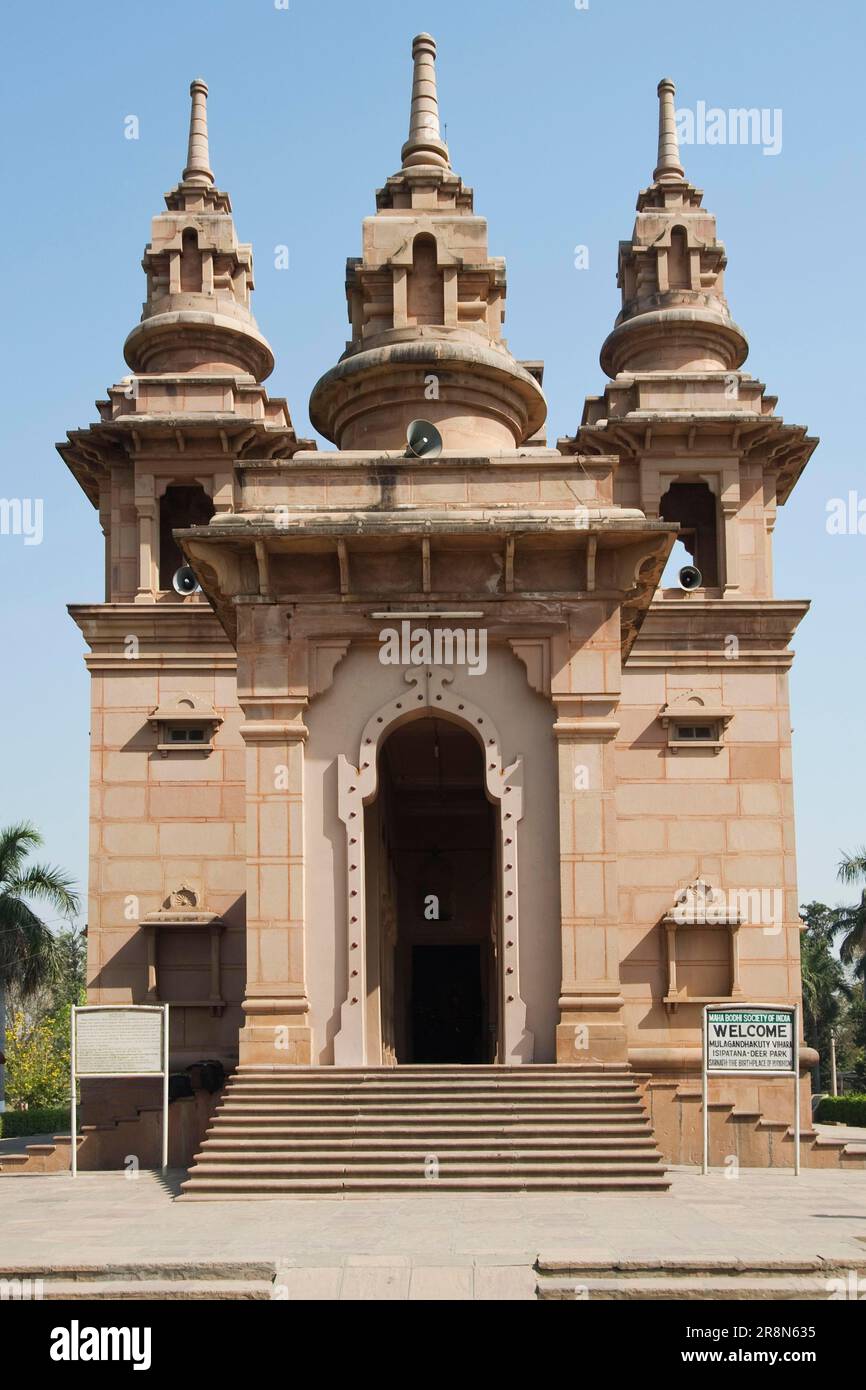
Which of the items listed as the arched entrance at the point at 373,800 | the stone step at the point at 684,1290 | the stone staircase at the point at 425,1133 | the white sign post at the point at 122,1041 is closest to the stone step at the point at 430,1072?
the stone staircase at the point at 425,1133

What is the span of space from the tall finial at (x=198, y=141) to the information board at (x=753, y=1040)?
86.5 ft

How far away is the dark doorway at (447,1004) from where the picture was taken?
33.8 meters

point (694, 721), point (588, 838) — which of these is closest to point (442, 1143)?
point (588, 838)

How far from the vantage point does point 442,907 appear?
113 feet

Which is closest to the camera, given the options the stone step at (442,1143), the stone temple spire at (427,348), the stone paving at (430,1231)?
the stone paving at (430,1231)

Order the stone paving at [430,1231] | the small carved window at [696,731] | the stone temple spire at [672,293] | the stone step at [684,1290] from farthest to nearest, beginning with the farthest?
the stone temple spire at [672,293] < the small carved window at [696,731] < the stone paving at [430,1231] < the stone step at [684,1290]

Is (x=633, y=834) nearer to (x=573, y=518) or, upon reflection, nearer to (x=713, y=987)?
(x=713, y=987)

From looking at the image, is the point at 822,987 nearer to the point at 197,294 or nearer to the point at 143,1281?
the point at 197,294

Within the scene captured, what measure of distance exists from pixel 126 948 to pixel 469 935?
712 centimetres

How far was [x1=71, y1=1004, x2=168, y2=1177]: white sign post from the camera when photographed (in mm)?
22609

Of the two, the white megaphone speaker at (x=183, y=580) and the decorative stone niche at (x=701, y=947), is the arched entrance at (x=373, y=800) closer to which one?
the decorative stone niche at (x=701, y=947)

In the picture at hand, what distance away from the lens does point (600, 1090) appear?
71.4 feet

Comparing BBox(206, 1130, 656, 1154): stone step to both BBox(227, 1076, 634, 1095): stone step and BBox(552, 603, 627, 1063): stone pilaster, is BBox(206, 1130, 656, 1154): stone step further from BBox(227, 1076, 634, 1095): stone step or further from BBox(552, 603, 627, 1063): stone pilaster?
BBox(552, 603, 627, 1063): stone pilaster

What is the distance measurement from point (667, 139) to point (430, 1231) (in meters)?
32.2
